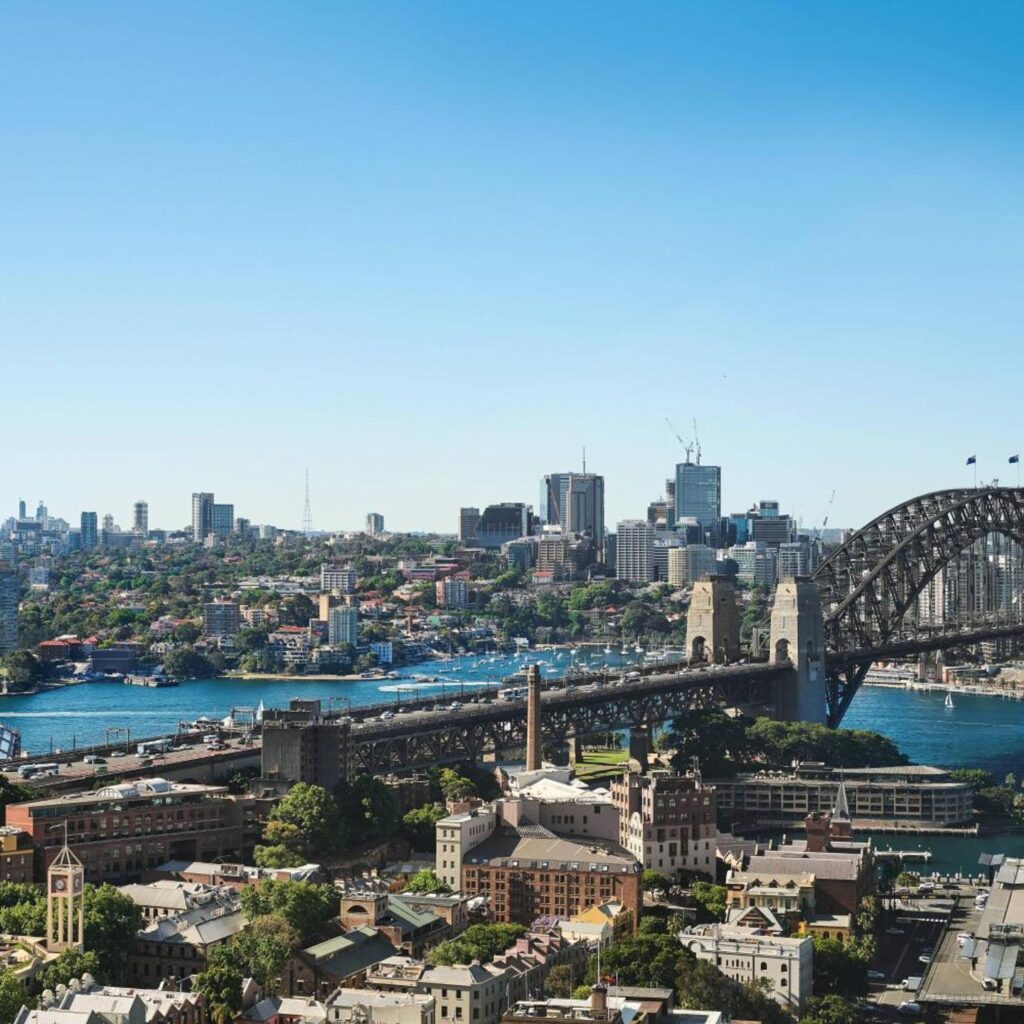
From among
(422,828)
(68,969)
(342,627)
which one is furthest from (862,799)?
(342,627)

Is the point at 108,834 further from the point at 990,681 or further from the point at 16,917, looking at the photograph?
the point at 990,681

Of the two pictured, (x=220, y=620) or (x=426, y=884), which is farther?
(x=220, y=620)

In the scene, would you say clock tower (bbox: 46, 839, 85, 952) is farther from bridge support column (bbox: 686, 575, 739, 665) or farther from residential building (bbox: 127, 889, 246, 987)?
bridge support column (bbox: 686, 575, 739, 665)

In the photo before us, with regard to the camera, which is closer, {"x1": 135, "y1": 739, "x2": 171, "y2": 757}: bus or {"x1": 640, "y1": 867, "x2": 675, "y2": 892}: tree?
{"x1": 640, "y1": 867, "x2": 675, "y2": 892}: tree

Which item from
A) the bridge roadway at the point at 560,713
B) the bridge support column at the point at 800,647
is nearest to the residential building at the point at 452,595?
the bridge roadway at the point at 560,713

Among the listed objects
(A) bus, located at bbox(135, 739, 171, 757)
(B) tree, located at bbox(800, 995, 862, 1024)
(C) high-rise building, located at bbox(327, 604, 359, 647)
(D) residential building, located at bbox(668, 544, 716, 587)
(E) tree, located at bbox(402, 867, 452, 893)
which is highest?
(D) residential building, located at bbox(668, 544, 716, 587)

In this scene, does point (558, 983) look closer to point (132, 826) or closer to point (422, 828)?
point (132, 826)

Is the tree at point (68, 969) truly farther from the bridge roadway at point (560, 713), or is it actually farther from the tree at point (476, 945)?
the bridge roadway at point (560, 713)

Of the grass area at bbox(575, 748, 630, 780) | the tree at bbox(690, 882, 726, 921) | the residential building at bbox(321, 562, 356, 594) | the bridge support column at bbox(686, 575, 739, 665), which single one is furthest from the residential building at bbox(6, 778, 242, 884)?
the residential building at bbox(321, 562, 356, 594)
